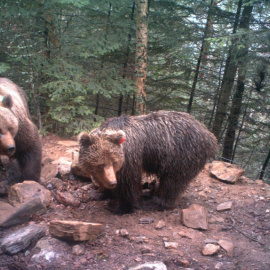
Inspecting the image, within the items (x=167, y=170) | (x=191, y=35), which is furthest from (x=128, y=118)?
(x=191, y=35)

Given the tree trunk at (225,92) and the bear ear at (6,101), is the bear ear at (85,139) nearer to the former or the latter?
the bear ear at (6,101)

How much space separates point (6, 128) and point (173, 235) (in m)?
2.25

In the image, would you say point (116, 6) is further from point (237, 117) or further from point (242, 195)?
point (242, 195)

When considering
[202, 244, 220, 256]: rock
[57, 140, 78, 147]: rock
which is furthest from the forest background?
[202, 244, 220, 256]: rock

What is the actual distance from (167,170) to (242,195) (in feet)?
4.97

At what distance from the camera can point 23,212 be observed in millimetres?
2627

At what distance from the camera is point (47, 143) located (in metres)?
6.20

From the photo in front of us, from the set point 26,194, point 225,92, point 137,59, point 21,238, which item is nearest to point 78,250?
point 21,238

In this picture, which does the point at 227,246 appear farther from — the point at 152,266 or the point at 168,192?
the point at 168,192

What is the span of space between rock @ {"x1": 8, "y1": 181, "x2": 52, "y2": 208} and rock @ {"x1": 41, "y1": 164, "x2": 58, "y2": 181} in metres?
0.96

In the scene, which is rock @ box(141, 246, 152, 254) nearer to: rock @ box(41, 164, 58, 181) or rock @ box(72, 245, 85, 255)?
rock @ box(72, 245, 85, 255)

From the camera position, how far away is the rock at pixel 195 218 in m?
3.15

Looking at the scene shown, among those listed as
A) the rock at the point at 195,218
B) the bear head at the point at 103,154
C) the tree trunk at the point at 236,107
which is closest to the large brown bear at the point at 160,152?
the bear head at the point at 103,154

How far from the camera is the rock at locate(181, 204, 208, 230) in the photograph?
3.15 meters
